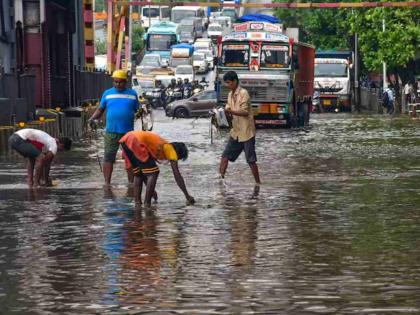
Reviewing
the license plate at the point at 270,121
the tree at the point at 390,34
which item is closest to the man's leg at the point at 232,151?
the license plate at the point at 270,121

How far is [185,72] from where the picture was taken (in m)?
89.2

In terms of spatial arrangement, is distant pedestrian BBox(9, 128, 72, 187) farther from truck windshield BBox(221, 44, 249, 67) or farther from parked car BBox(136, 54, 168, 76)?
parked car BBox(136, 54, 168, 76)

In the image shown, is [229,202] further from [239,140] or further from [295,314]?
[295,314]

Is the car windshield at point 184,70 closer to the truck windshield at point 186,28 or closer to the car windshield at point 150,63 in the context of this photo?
the car windshield at point 150,63

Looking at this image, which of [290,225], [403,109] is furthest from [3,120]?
[403,109]

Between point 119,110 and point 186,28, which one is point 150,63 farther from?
point 119,110

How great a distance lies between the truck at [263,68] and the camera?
143ft

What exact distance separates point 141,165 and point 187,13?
368ft

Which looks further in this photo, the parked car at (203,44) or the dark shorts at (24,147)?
the parked car at (203,44)

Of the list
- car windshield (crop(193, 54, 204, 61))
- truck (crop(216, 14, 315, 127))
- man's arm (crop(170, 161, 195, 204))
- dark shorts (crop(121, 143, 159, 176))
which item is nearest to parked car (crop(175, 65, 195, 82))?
car windshield (crop(193, 54, 204, 61))

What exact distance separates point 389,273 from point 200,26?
11223 cm

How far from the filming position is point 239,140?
21.3 metres

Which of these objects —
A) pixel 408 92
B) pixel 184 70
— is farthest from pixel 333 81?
pixel 184 70

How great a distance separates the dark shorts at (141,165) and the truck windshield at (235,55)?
27.3m
